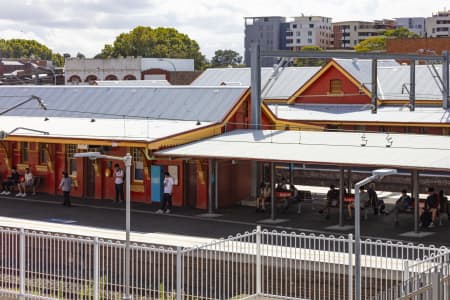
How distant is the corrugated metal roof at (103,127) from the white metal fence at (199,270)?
39.0 ft

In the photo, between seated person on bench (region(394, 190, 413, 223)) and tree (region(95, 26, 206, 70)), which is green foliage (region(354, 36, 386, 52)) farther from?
seated person on bench (region(394, 190, 413, 223))

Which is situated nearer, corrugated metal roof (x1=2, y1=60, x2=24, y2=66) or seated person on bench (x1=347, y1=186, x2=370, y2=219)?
seated person on bench (x1=347, y1=186, x2=370, y2=219)

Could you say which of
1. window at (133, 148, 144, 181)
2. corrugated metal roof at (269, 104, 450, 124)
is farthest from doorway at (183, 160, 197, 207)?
corrugated metal roof at (269, 104, 450, 124)

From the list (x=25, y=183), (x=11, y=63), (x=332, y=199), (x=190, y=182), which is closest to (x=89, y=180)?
(x=25, y=183)

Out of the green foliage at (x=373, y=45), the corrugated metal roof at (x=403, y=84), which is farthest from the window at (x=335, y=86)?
the green foliage at (x=373, y=45)

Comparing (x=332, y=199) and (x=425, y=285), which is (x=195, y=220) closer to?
(x=332, y=199)

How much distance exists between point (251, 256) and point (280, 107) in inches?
1376

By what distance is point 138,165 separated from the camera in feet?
110

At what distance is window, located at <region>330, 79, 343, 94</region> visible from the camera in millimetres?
54500

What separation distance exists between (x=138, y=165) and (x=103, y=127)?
2.90m

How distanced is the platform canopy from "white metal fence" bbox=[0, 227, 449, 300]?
23.4 ft

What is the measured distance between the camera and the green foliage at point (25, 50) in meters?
184

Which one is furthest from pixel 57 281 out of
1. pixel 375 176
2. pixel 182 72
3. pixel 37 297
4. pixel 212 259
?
pixel 182 72

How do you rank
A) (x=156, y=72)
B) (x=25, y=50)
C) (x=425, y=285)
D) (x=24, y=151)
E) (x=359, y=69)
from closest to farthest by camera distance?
1. (x=425, y=285)
2. (x=24, y=151)
3. (x=359, y=69)
4. (x=156, y=72)
5. (x=25, y=50)
